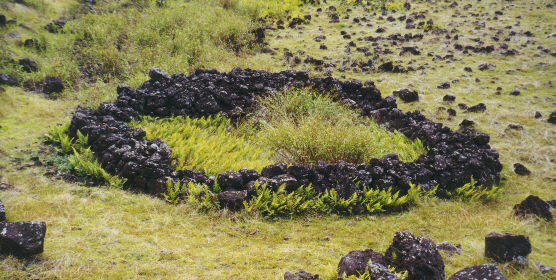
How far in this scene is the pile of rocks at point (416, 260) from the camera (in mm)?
2908

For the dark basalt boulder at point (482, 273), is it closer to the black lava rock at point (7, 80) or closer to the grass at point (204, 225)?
Answer: the grass at point (204, 225)

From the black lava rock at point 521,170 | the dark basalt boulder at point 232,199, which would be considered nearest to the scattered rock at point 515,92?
the black lava rock at point 521,170

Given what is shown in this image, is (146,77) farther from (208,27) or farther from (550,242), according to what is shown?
(550,242)

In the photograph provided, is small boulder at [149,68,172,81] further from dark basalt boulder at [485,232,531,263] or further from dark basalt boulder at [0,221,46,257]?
dark basalt boulder at [485,232,531,263]

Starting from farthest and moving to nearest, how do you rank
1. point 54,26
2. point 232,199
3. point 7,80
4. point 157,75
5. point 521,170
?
point 54,26 → point 157,75 → point 7,80 → point 521,170 → point 232,199

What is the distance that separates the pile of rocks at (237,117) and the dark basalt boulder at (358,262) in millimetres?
1700

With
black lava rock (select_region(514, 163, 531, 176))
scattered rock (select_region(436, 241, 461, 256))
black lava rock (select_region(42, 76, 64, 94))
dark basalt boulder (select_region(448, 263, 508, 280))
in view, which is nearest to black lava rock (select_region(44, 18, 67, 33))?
black lava rock (select_region(42, 76, 64, 94))

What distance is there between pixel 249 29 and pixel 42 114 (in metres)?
9.03

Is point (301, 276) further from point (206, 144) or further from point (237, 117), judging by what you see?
point (237, 117)

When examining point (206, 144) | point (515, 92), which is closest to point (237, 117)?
point (206, 144)

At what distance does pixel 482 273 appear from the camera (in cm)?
279

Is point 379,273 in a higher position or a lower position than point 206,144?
higher

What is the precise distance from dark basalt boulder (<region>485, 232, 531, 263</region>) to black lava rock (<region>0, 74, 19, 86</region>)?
10.6 metres

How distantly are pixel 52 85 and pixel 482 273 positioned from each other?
970 cm
